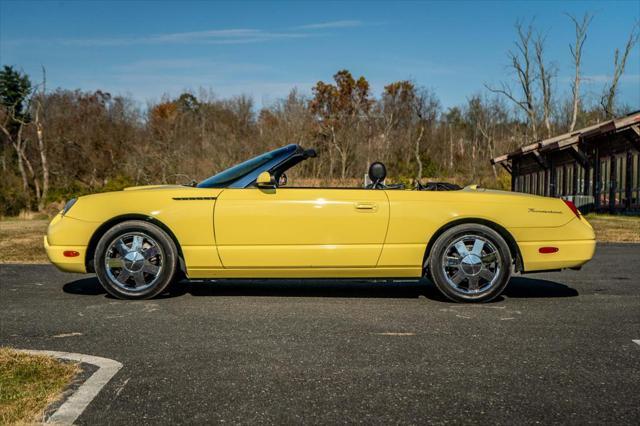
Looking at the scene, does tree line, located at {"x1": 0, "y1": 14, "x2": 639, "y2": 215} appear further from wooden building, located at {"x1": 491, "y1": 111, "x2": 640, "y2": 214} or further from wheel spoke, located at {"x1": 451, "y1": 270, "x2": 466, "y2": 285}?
wheel spoke, located at {"x1": 451, "y1": 270, "x2": 466, "y2": 285}

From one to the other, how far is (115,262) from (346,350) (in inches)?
112

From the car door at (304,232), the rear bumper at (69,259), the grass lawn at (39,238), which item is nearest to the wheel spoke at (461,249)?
the car door at (304,232)

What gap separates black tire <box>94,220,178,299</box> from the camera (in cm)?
585

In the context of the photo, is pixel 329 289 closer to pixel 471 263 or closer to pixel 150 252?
pixel 471 263

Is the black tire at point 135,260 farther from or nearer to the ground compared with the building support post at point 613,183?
nearer to the ground

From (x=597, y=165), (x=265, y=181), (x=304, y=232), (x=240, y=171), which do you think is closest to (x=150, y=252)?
(x=240, y=171)

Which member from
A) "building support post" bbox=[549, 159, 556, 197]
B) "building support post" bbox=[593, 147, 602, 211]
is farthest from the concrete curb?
"building support post" bbox=[549, 159, 556, 197]

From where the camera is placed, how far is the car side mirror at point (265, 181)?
227 inches

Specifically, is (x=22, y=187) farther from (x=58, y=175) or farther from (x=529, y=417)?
(x=529, y=417)

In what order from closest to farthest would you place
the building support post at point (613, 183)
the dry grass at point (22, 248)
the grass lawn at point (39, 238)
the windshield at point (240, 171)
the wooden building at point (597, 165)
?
the windshield at point (240, 171)
the dry grass at point (22, 248)
the grass lawn at point (39, 238)
the wooden building at point (597, 165)
the building support post at point (613, 183)

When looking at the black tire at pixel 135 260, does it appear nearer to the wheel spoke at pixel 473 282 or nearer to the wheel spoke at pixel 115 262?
the wheel spoke at pixel 115 262

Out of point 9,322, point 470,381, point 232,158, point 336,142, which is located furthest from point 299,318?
point 336,142

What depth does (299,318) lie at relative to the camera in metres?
5.02

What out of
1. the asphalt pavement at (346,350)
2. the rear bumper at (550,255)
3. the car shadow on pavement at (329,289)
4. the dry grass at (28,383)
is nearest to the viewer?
the dry grass at (28,383)
